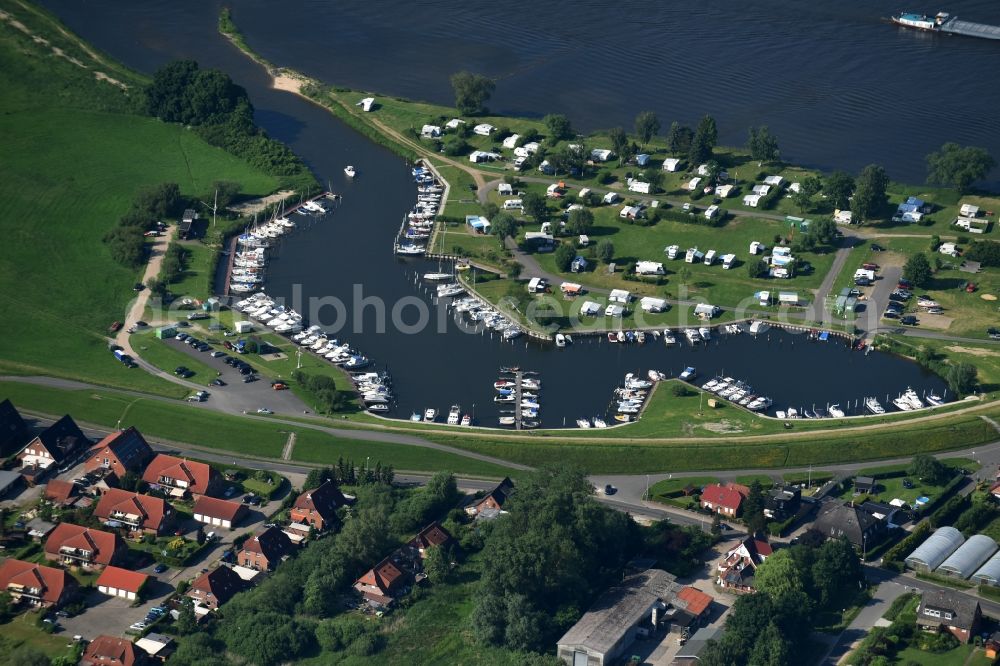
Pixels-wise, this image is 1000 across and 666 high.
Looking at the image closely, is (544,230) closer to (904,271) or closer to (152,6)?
(904,271)

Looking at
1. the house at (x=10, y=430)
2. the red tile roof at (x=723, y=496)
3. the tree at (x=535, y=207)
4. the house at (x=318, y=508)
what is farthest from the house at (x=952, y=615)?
the tree at (x=535, y=207)

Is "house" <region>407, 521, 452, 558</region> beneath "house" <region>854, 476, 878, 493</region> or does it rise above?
beneath

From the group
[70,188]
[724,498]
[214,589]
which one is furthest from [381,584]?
[70,188]

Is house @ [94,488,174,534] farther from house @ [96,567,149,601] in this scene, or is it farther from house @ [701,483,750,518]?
house @ [701,483,750,518]

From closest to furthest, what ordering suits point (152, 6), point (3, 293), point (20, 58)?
point (3, 293), point (20, 58), point (152, 6)

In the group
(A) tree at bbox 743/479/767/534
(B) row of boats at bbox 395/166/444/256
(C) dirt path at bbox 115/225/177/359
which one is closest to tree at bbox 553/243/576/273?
(B) row of boats at bbox 395/166/444/256

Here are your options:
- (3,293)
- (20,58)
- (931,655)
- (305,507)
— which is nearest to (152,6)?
(20,58)

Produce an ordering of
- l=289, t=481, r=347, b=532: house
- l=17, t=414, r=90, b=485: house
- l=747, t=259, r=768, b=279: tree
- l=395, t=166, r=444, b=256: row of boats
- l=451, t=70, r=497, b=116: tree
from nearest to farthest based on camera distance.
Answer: l=289, t=481, r=347, b=532: house
l=17, t=414, r=90, b=485: house
l=747, t=259, r=768, b=279: tree
l=395, t=166, r=444, b=256: row of boats
l=451, t=70, r=497, b=116: tree
